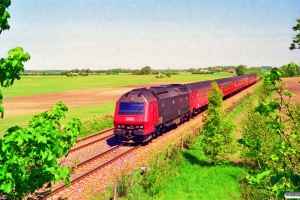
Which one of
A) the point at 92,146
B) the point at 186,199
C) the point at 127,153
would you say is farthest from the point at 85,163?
the point at 186,199

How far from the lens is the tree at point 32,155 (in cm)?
613

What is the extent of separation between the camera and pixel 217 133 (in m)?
22.9

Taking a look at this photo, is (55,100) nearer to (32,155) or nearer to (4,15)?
(32,155)

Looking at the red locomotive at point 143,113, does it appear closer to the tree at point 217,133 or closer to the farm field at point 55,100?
the tree at point 217,133

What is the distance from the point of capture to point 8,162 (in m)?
6.07

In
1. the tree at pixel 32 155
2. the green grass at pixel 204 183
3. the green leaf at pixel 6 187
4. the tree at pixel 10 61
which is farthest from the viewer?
the green grass at pixel 204 183

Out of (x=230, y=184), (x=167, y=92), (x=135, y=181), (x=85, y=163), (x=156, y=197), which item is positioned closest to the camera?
(x=156, y=197)

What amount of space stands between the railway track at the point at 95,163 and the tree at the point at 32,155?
7449 mm

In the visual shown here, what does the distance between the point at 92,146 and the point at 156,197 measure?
10115mm

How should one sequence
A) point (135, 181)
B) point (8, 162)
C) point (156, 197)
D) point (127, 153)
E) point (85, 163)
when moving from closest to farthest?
point (8, 162)
point (156, 197)
point (135, 181)
point (85, 163)
point (127, 153)

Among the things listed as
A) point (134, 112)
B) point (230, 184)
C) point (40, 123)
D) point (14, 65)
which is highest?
point (14, 65)

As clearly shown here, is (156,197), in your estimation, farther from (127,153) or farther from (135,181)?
(127,153)

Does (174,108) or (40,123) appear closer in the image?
(40,123)

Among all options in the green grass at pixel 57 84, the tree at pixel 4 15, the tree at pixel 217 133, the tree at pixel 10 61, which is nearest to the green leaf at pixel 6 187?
the tree at pixel 10 61
